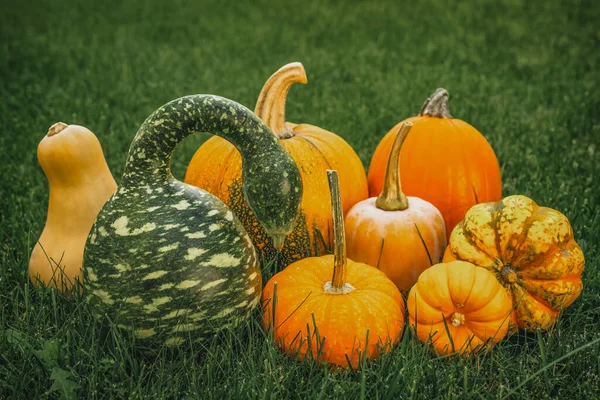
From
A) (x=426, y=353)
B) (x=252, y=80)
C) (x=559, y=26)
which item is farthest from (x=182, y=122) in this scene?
(x=559, y=26)

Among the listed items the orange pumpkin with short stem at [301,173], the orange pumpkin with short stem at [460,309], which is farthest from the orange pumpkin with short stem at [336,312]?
the orange pumpkin with short stem at [301,173]

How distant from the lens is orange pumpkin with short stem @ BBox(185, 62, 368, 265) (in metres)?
3.29

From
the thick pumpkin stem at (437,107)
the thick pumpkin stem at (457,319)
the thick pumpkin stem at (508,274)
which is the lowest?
the thick pumpkin stem at (457,319)

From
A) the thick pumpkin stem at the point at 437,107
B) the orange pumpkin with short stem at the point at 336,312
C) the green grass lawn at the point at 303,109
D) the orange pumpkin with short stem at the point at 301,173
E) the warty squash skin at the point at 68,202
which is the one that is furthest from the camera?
the thick pumpkin stem at the point at 437,107

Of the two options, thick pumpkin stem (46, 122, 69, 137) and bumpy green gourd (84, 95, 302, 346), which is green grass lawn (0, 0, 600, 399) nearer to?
bumpy green gourd (84, 95, 302, 346)

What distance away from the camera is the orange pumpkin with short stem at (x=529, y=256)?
2.80 meters

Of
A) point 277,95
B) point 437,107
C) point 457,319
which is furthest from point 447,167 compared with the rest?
point 457,319

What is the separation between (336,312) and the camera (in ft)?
8.64

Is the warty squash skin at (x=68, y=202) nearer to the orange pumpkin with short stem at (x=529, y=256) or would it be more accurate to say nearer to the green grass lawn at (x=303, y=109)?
the green grass lawn at (x=303, y=109)

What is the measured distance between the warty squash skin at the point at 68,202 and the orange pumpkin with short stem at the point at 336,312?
0.93 meters

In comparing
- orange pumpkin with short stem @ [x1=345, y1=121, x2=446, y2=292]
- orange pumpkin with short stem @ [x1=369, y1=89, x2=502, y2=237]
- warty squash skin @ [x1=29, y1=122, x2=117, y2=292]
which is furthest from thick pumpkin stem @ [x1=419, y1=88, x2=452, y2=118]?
warty squash skin @ [x1=29, y1=122, x2=117, y2=292]

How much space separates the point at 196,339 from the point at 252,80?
5.00m

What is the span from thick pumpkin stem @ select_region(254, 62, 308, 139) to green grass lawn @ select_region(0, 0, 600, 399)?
1174 millimetres

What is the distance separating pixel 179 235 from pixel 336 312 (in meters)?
0.70
